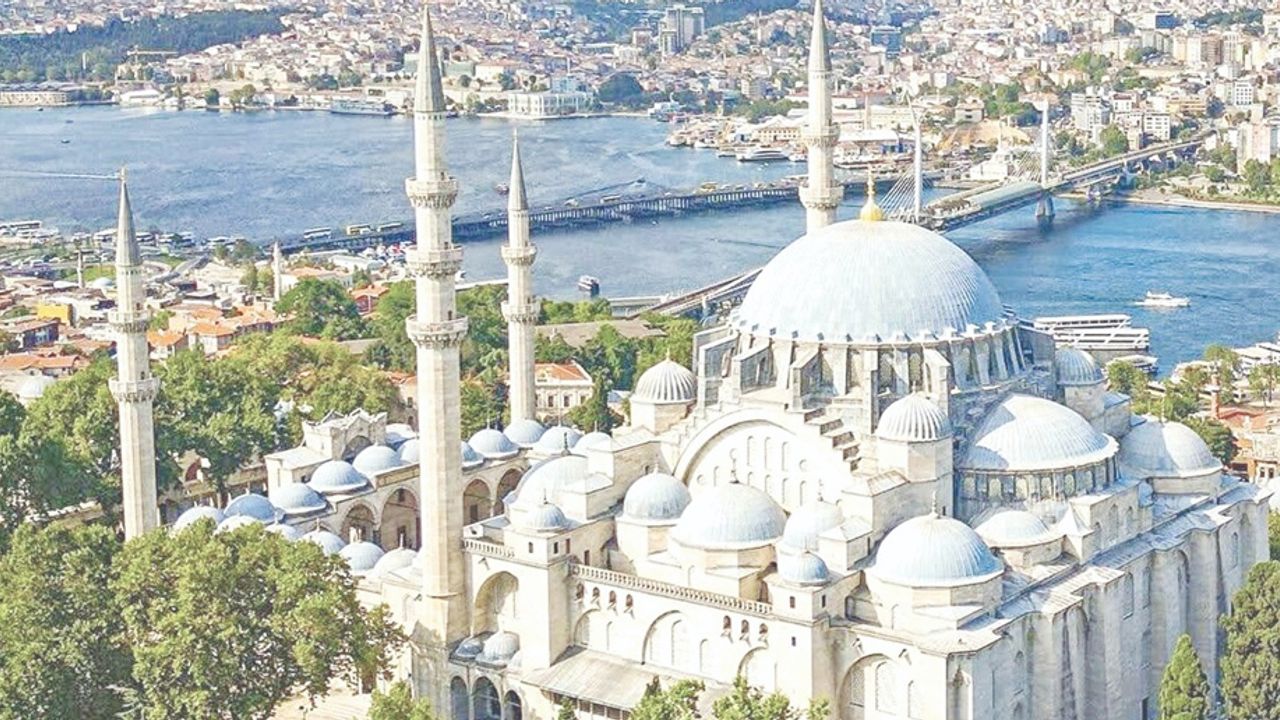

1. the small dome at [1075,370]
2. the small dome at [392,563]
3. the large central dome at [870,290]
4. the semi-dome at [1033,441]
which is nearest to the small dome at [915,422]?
the semi-dome at [1033,441]

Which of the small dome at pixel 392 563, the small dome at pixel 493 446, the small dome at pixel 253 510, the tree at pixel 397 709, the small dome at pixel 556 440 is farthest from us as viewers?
the small dome at pixel 493 446

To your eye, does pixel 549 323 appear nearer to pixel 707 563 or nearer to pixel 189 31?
pixel 707 563

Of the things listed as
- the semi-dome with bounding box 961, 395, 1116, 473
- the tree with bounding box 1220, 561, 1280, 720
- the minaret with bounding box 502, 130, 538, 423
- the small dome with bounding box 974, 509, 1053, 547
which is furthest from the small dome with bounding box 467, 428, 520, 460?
the tree with bounding box 1220, 561, 1280, 720

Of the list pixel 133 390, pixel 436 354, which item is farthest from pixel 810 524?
pixel 133 390

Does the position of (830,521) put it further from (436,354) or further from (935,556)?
(436,354)

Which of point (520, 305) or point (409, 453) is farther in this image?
point (520, 305)

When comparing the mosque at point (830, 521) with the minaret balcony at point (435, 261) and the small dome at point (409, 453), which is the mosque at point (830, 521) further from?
the small dome at point (409, 453)
